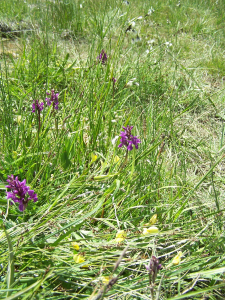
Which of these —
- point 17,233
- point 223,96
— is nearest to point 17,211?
point 17,233

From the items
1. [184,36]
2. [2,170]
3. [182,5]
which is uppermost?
[182,5]

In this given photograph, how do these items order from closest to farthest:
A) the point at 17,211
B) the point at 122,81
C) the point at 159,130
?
the point at 17,211, the point at 159,130, the point at 122,81

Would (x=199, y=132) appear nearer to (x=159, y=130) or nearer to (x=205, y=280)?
(x=159, y=130)

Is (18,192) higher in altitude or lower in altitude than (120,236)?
higher

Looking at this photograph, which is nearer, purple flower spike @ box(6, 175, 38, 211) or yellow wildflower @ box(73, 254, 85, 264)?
yellow wildflower @ box(73, 254, 85, 264)

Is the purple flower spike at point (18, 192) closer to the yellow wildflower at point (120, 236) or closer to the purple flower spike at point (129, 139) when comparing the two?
the yellow wildflower at point (120, 236)

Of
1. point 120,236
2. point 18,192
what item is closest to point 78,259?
point 120,236

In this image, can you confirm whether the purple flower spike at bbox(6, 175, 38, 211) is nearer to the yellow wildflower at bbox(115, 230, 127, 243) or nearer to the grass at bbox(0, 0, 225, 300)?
the grass at bbox(0, 0, 225, 300)

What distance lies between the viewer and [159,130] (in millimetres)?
1747

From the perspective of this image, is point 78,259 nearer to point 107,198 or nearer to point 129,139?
point 107,198

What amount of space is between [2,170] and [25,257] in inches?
19.6

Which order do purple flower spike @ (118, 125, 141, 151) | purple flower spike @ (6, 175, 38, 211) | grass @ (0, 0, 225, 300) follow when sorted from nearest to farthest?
grass @ (0, 0, 225, 300) < purple flower spike @ (6, 175, 38, 211) < purple flower spike @ (118, 125, 141, 151)

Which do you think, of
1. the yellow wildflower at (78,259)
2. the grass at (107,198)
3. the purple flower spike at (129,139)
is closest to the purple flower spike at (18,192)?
the grass at (107,198)

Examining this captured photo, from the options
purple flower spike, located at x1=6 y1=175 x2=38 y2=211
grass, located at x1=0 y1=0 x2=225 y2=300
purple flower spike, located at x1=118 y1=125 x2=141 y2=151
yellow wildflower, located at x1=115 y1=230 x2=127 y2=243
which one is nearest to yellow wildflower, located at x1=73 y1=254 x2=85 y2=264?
grass, located at x1=0 y1=0 x2=225 y2=300
